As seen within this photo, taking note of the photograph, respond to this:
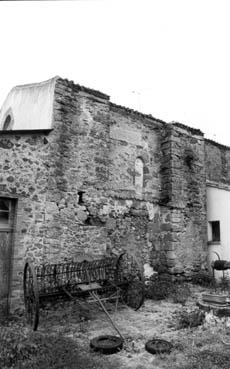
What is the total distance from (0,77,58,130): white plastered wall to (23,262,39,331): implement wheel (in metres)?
3.69

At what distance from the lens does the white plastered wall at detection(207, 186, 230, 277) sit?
1074 centimetres

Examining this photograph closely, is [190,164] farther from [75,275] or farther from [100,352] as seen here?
[100,352]

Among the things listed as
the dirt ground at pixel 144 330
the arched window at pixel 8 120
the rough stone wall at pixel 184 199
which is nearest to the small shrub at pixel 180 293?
the dirt ground at pixel 144 330

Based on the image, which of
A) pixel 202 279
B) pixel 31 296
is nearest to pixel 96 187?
pixel 31 296

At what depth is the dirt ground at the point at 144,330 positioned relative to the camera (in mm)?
4637

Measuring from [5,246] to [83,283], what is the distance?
1.94 meters

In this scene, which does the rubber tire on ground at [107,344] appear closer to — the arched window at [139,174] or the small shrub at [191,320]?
the small shrub at [191,320]

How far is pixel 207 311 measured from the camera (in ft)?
21.7

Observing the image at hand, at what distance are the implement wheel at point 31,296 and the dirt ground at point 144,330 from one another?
273 mm

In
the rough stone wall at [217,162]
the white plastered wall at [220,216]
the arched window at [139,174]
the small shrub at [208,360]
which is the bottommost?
the small shrub at [208,360]

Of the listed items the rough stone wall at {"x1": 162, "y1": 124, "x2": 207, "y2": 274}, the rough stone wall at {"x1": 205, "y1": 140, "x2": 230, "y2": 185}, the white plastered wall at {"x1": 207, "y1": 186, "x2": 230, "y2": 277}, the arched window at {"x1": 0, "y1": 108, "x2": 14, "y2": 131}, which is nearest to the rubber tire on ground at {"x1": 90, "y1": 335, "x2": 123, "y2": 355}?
the rough stone wall at {"x1": 162, "y1": 124, "x2": 207, "y2": 274}

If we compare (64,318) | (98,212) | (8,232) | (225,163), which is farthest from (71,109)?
(225,163)

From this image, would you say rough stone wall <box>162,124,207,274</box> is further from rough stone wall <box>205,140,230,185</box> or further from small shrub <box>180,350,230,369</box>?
small shrub <box>180,350,230,369</box>

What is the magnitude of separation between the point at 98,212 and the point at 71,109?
288 cm
